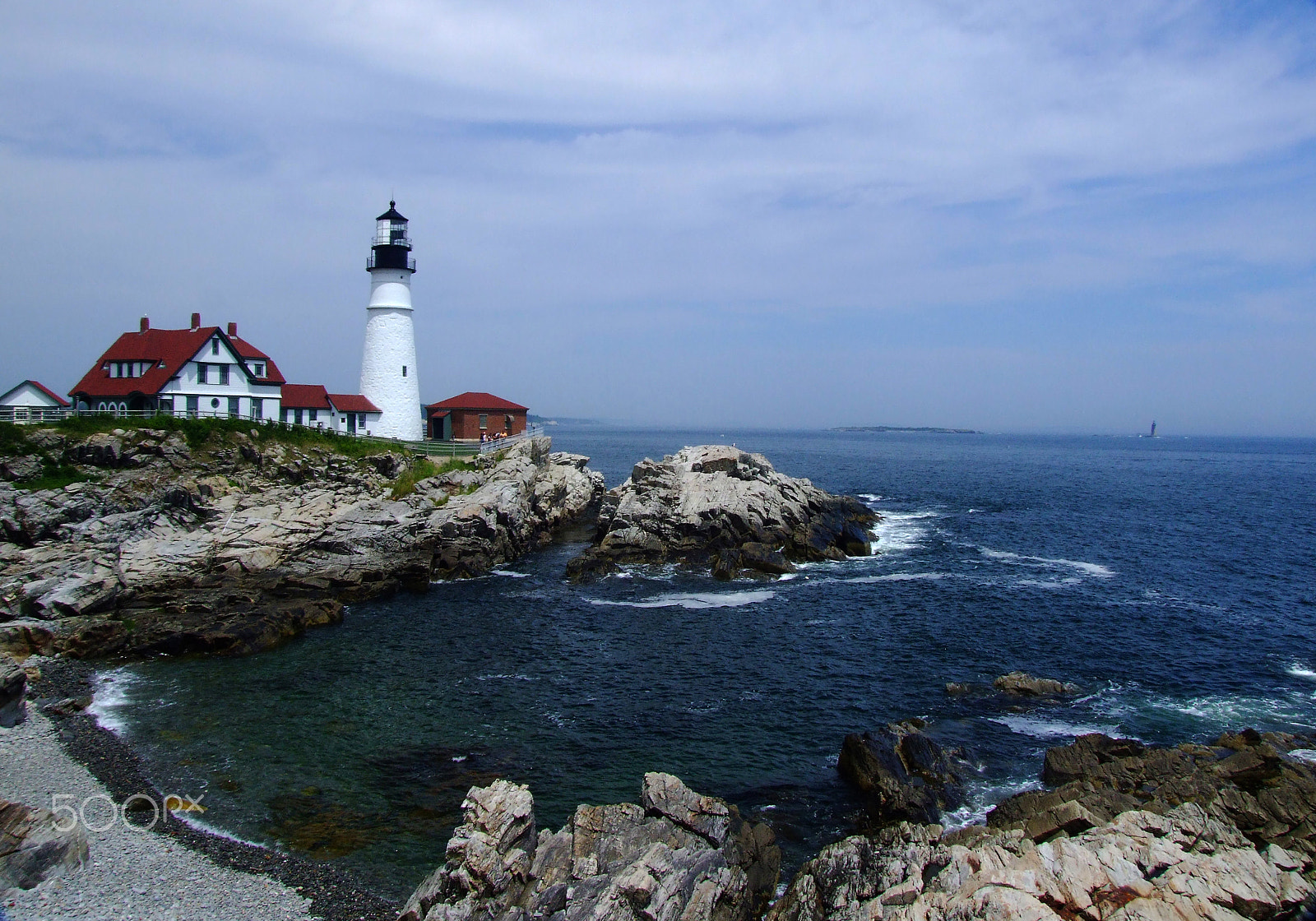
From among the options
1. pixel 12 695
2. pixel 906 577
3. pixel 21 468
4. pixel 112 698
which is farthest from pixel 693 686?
pixel 21 468

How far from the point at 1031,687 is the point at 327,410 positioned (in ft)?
152

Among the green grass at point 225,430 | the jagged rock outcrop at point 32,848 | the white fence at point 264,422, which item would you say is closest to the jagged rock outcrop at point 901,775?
the jagged rock outcrop at point 32,848

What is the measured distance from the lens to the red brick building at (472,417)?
6291 cm

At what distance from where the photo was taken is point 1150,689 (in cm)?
2798

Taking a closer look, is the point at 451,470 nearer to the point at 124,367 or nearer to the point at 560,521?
the point at 560,521

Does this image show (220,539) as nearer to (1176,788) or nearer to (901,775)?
(901,775)

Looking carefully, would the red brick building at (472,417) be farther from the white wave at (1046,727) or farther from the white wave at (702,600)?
Answer: the white wave at (1046,727)

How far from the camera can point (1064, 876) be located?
14.0 metres

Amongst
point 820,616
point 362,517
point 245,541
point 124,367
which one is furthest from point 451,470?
point 820,616

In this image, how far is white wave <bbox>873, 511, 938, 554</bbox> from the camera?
53.2 m

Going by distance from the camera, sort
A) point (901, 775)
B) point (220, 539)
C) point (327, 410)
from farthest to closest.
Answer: point (327, 410), point (220, 539), point (901, 775)

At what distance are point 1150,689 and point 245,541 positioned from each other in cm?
3878

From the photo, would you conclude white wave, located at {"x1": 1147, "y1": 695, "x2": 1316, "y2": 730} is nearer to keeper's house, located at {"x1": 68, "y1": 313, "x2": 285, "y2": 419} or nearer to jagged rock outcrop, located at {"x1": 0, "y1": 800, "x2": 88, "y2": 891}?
jagged rock outcrop, located at {"x1": 0, "y1": 800, "x2": 88, "y2": 891}

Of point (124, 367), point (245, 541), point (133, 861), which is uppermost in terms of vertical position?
point (124, 367)
